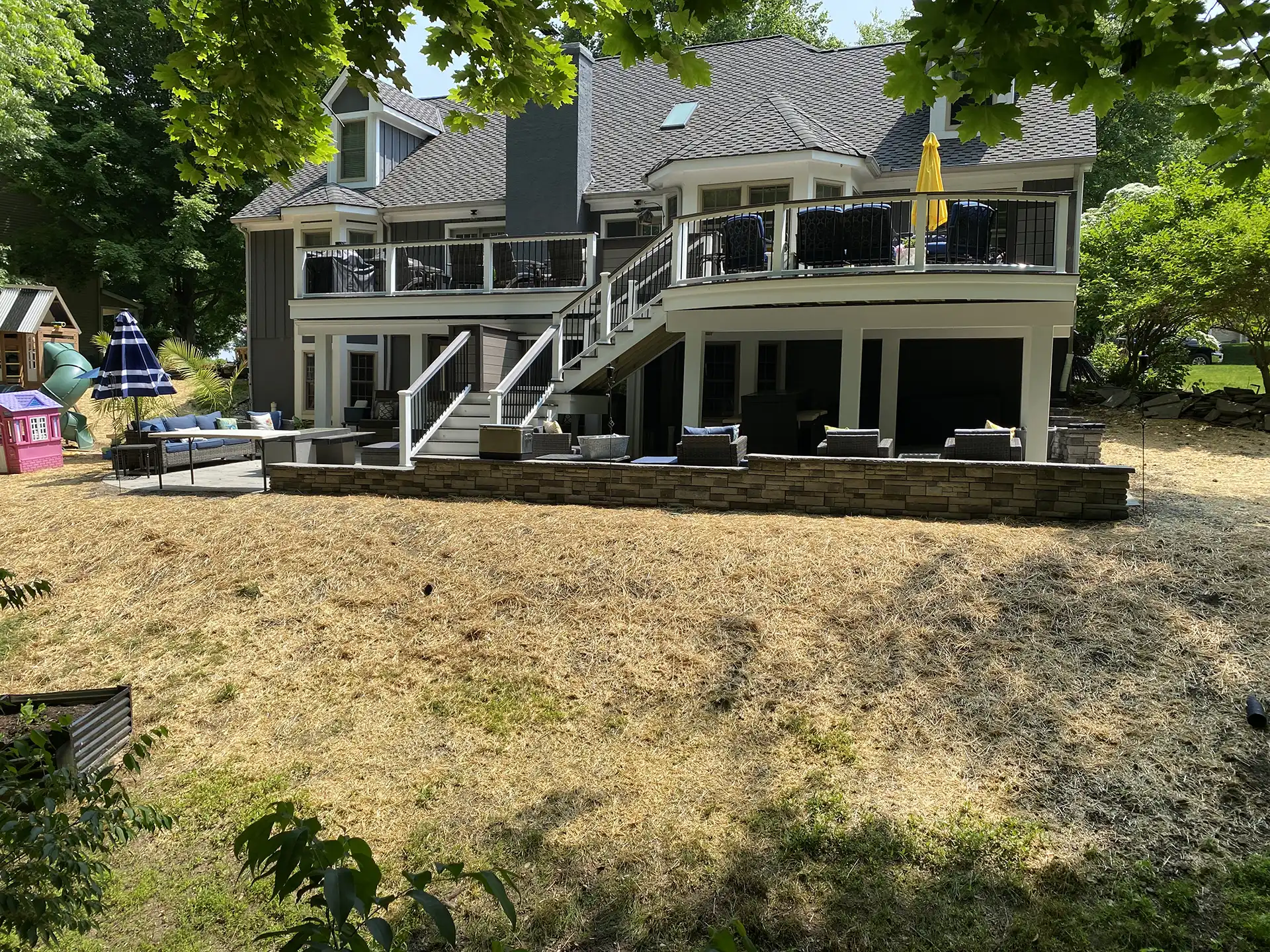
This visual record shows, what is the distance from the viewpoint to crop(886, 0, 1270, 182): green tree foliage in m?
3.26

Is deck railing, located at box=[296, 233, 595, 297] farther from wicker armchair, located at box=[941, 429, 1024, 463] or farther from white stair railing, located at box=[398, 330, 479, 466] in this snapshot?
wicker armchair, located at box=[941, 429, 1024, 463]

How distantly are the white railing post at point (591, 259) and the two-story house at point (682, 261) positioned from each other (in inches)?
1.5

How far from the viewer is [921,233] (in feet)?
34.1

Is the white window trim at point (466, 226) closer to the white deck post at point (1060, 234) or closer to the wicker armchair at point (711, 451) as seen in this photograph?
the wicker armchair at point (711, 451)

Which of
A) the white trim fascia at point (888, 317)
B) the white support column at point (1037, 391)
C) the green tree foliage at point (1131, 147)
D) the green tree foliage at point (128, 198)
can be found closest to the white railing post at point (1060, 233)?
the white trim fascia at point (888, 317)

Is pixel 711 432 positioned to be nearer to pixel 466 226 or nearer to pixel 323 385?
pixel 323 385

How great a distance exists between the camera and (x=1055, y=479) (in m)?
8.13

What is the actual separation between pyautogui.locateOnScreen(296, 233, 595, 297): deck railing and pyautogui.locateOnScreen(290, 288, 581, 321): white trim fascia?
0.11 m

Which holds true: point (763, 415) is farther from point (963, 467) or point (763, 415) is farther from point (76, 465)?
point (76, 465)

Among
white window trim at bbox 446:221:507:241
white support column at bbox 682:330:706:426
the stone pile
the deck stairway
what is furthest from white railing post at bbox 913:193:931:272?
white window trim at bbox 446:221:507:241

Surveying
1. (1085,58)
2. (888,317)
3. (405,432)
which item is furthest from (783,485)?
(1085,58)

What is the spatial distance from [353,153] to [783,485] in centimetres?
1596

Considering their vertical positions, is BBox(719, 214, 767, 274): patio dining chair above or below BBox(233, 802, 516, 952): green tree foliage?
above

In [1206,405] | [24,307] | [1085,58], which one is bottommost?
[1206,405]
